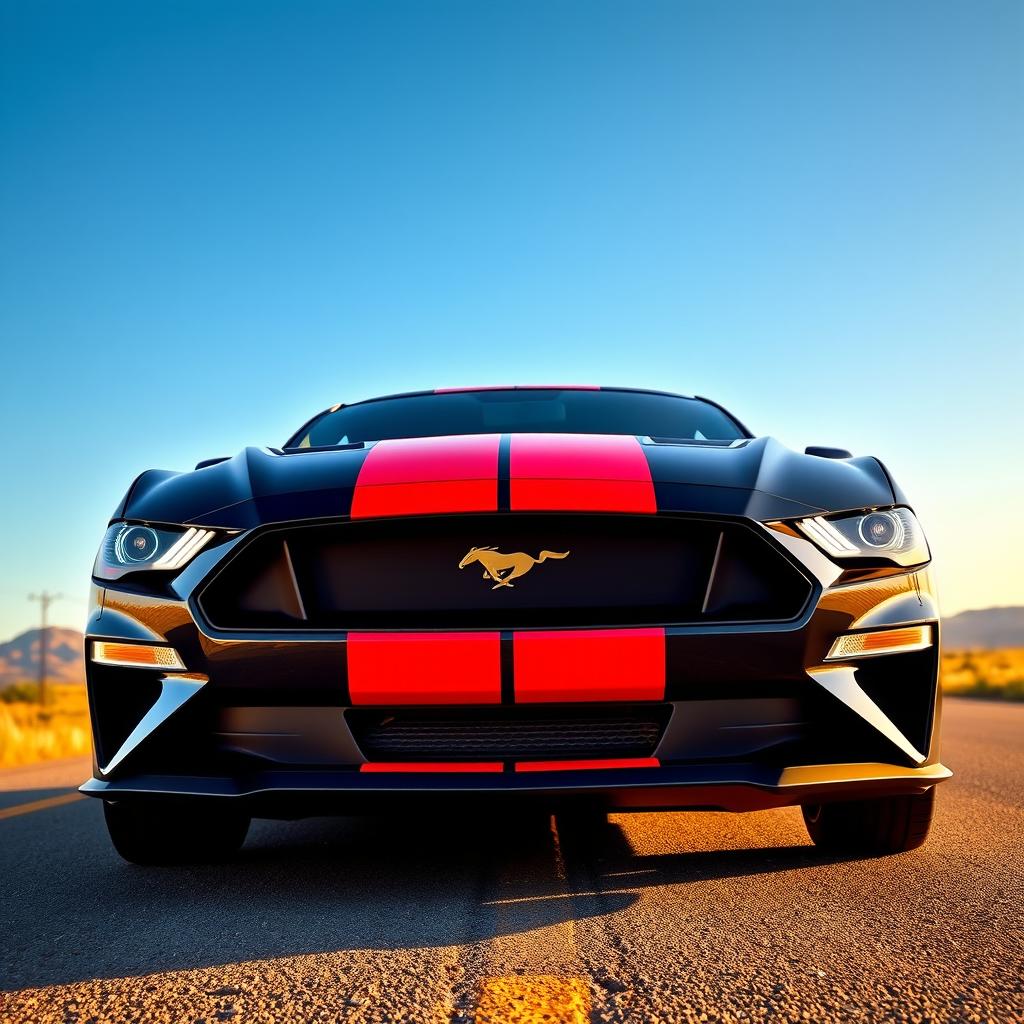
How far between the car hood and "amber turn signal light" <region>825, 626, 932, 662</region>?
1.08 feet

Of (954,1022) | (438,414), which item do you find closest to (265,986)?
(954,1022)

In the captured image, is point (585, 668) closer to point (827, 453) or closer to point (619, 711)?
point (619, 711)

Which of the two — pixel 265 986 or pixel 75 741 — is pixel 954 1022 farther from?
pixel 75 741

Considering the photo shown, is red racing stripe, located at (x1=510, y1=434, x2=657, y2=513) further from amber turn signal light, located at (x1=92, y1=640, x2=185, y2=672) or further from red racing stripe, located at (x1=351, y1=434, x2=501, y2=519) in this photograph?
amber turn signal light, located at (x1=92, y1=640, x2=185, y2=672)

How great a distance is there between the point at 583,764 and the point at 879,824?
35.2 inches

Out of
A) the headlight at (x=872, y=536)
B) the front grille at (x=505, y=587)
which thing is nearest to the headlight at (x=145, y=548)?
the front grille at (x=505, y=587)

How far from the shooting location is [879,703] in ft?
7.75

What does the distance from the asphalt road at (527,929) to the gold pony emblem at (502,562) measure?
2.41 ft

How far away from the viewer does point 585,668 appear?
2.28 m

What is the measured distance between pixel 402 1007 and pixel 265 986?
282mm

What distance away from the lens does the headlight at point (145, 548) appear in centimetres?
252

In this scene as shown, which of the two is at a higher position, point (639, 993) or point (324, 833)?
point (639, 993)

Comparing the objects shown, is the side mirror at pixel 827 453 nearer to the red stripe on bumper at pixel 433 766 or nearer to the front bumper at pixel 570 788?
the front bumper at pixel 570 788

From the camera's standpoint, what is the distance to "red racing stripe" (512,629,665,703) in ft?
7.48
